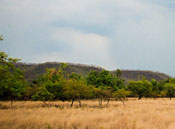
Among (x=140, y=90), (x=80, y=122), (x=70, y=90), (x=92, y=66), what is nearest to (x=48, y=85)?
(x=70, y=90)

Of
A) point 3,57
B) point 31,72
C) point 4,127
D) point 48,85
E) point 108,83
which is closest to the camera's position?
point 3,57

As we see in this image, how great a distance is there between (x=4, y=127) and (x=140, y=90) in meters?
65.5

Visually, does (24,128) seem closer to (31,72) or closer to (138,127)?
(138,127)

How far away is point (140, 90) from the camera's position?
7106cm

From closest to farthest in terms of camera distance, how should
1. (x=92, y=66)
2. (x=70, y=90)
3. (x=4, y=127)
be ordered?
(x=4, y=127), (x=70, y=90), (x=92, y=66)

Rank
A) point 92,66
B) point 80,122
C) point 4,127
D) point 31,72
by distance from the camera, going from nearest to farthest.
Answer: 1. point 4,127
2. point 80,122
3. point 31,72
4. point 92,66

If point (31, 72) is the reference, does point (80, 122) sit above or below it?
below

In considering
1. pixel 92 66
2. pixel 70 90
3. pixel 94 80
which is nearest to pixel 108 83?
pixel 94 80

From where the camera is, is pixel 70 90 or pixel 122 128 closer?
pixel 122 128

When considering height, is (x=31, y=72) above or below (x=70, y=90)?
above

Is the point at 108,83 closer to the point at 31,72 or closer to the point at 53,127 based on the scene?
the point at 53,127

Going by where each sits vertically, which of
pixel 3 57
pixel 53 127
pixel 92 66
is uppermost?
pixel 92 66

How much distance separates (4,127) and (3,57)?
3.69 meters

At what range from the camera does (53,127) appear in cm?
1053
